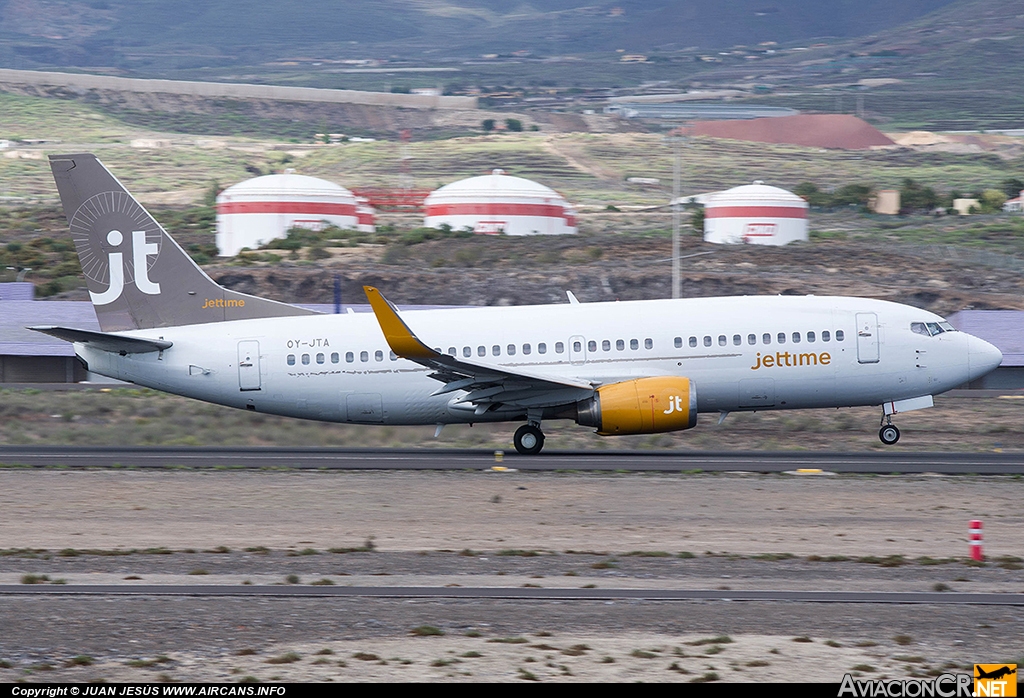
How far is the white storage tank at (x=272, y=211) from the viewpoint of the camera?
84688 millimetres

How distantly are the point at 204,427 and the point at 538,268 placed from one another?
41.9 m

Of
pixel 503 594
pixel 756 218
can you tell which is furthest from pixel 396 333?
pixel 756 218

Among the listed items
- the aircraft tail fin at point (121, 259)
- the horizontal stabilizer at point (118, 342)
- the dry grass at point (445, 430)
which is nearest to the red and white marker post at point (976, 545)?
the dry grass at point (445, 430)

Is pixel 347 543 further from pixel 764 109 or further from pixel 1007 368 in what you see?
pixel 764 109

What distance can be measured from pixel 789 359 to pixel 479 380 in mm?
7066

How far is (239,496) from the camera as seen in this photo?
22344mm

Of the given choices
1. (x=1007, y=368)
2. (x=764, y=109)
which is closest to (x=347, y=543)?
(x=1007, y=368)

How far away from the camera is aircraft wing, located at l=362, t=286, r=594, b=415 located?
25469mm

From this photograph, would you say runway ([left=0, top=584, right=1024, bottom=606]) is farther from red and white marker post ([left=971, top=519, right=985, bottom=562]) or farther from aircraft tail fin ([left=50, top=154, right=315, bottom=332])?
aircraft tail fin ([left=50, top=154, right=315, bottom=332])

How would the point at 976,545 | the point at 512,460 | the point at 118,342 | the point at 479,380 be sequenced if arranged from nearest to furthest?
the point at 976,545
the point at 479,380
the point at 512,460
the point at 118,342

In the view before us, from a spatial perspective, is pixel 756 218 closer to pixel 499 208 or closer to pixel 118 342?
pixel 499 208

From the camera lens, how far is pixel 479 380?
2681 cm

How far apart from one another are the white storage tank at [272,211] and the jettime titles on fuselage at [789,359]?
201ft

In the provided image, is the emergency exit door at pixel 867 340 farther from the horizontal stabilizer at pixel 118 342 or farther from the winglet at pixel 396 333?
the horizontal stabilizer at pixel 118 342
